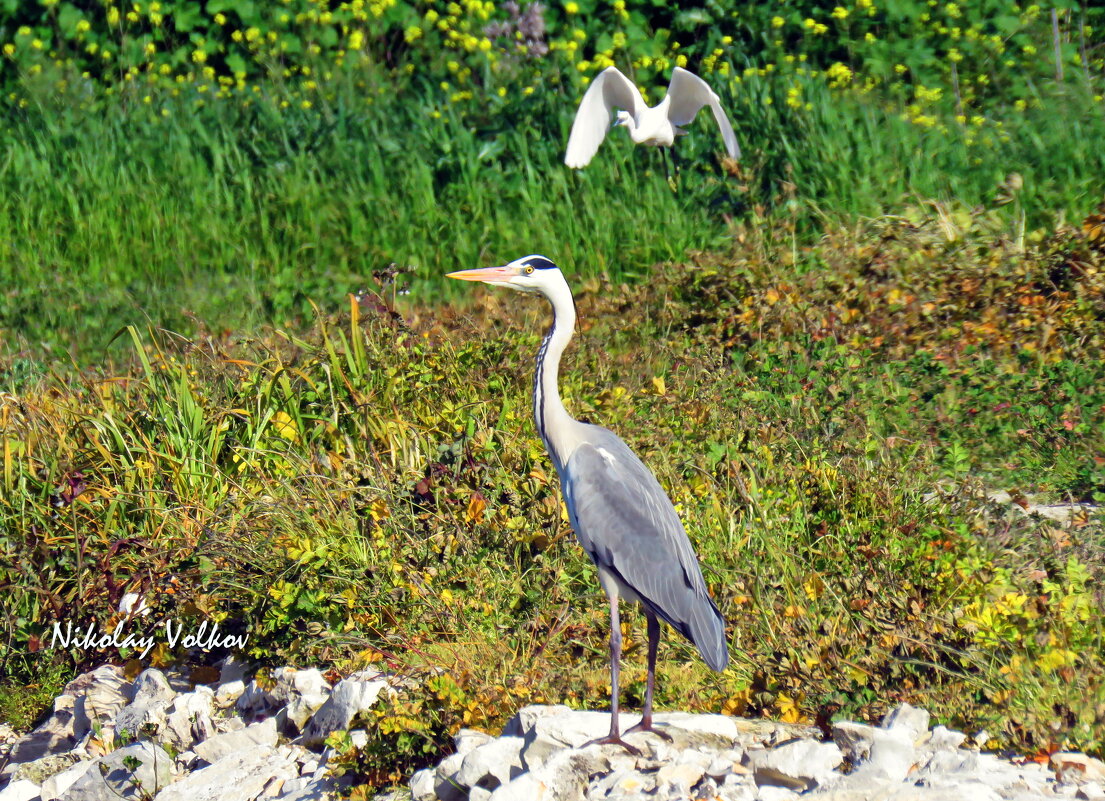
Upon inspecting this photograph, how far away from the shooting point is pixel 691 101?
676 centimetres

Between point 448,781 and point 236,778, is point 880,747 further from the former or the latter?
point 236,778

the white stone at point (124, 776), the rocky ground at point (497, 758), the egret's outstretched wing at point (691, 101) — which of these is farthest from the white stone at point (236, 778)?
the egret's outstretched wing at point (691, 101)

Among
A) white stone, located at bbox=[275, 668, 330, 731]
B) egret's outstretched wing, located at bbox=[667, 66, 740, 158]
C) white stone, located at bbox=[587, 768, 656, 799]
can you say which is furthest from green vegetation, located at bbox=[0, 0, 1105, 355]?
white stone, located at bbox=[587, 768, 656, 799]

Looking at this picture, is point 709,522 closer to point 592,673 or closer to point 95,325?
point 592,673

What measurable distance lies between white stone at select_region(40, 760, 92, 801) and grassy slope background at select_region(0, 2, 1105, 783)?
649mm

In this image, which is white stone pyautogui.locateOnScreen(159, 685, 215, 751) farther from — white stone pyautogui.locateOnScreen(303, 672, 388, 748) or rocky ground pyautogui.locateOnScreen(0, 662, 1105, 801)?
white stone pyautogui.locateOnScreen(303, 672, 388, 748)

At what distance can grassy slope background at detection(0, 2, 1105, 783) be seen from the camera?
13.0ft

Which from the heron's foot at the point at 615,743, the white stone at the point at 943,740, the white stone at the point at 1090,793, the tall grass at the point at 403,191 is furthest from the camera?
the tall grass at the point at 403,191

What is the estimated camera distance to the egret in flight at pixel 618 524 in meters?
3.58

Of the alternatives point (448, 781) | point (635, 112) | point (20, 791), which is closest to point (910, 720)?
point (448, 781)

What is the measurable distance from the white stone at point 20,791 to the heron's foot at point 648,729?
1.93 m

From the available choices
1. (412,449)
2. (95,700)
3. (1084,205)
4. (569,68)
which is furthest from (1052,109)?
(95,700)

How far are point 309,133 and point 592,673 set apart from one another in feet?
19.8

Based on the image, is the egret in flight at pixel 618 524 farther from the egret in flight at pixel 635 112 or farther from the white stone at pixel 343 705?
the egret in flight at pixel 635 112
